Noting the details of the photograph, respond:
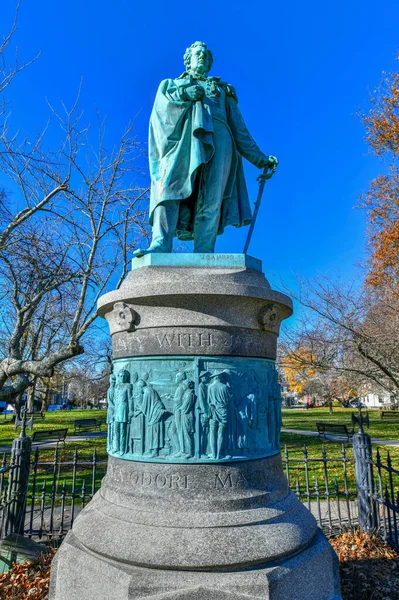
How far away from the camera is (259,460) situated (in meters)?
3.35

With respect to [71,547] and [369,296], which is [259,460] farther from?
[369,296]

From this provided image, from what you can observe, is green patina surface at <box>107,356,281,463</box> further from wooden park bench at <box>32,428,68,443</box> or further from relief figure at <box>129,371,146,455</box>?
wooden park bench at <box>32,428,68,443</box>

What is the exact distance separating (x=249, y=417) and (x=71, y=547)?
1.72 metres

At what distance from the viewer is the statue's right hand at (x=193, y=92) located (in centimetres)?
396

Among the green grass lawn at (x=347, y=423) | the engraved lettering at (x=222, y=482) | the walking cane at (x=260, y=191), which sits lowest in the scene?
the green grass lawn at (x=347, y=423)

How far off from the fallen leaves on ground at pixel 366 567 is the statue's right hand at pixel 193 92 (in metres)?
5.19

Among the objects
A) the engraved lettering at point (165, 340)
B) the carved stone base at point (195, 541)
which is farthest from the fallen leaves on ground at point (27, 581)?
the engraved lettering at point (165, 340)

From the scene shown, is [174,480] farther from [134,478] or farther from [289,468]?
[289,468]

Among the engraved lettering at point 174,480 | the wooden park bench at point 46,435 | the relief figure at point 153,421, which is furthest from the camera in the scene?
the wooden park bench at point 46,435

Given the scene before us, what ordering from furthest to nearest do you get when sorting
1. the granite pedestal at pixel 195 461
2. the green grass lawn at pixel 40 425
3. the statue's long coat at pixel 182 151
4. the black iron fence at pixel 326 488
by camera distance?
1. the green grass lawn at pixel 40 425
2. the black iron fence at pixel 326 488
3. the statue's long coat at pixel 182 151
4. the granite pedestal at pixel 195 461

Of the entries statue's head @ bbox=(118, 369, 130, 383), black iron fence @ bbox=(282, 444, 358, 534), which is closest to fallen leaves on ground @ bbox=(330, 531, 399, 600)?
black iron fence @ bbox=(282, 444, 358, 534)

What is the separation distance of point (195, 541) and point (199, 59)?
4634mm

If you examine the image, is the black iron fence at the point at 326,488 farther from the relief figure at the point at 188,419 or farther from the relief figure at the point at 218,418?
the relief figure at the point at 188,419

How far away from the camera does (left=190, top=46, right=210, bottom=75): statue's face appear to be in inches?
171
